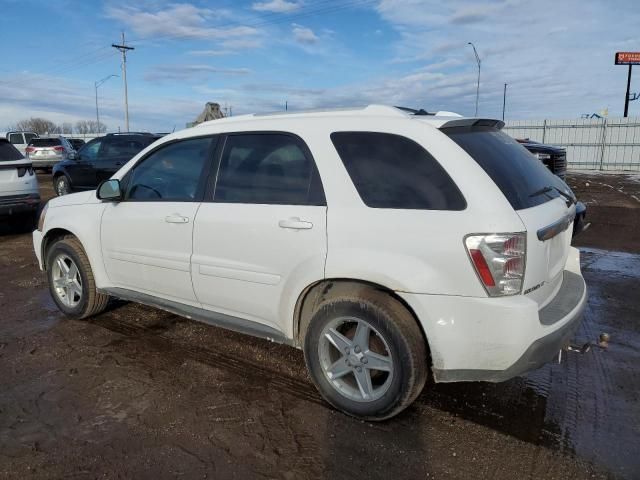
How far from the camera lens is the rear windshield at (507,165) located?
2.84m

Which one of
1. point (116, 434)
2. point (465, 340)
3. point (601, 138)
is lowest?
point (116, 434)

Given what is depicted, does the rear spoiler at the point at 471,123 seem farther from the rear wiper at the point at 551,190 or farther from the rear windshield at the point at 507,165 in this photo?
the rear wiper at the point at 551,190

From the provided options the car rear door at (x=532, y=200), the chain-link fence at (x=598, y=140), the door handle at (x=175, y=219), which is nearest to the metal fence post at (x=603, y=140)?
the chain-link fence at (x=598, y=140)

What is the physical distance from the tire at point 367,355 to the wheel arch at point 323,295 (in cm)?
3

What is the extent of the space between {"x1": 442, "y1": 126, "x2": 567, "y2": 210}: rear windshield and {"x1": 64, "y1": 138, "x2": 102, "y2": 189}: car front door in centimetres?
1229

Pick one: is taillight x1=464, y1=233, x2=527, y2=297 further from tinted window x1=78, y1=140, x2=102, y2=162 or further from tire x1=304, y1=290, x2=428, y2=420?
tinted window x1=78, y1=140, x2=102, y2=162

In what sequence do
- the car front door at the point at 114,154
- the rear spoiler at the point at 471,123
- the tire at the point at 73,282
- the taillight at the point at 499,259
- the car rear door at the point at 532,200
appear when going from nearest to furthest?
the taillight at the point at 499,259 < the car rear door at the point at 532,200 < the rear spoiler at the point at 471,123 < the tire at the point at 73,282 < the car front door at the point at 114,154

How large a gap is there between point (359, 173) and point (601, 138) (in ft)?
92.2

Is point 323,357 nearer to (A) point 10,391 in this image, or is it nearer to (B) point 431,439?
(B) point 431,439

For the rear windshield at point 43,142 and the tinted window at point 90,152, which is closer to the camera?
the tinted window at point 90,152

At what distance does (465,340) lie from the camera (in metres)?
2.72

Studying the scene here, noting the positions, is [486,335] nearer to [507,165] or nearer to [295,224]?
[507,165]

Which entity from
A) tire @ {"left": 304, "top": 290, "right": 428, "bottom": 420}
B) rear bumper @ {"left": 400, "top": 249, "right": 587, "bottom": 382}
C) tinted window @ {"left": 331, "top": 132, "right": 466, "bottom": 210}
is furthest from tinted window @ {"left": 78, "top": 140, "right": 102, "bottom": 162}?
rear bumper @ {"left": 400, "top": 249, "right": 587, "bottom": 382}

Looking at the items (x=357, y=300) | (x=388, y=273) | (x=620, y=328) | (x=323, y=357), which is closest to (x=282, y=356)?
(x=323, y=357)
